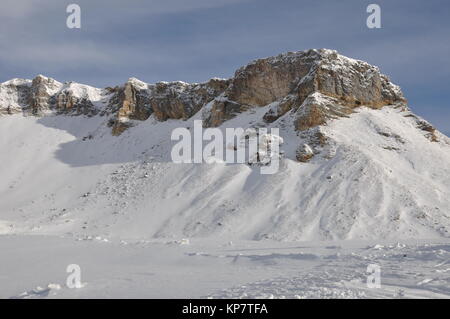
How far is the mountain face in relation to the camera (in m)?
34.2

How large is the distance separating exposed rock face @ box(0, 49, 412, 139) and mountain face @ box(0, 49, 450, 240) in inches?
7.6

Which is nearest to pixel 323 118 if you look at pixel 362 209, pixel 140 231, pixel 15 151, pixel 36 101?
pixel 362 209

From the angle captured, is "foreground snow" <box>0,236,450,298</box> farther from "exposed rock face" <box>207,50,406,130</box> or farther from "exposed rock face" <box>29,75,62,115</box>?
"exposed rock face" <box>29,75,62,115</box>

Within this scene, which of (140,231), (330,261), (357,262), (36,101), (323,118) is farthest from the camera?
(36,101)

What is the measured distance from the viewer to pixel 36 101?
78.6 metres

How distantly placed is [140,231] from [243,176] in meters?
12.0

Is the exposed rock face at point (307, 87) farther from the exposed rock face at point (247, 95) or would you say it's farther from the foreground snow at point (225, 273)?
the foreground snow at point (225, 273)

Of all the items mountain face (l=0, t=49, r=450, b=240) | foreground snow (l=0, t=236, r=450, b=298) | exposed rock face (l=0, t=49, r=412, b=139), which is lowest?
foreground snow (l=0, t=236, r=450, b=298)

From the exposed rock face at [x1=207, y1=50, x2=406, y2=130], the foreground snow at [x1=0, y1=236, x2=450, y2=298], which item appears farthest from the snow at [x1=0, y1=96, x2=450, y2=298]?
the exposed rock face at [x1=207, y1=50, x2=406, y2=130]

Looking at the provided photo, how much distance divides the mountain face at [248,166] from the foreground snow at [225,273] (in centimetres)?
1330

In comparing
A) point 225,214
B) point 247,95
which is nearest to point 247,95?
point 247,95

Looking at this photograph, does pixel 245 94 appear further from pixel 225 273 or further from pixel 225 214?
pixel 225 273

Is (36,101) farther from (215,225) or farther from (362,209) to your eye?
(362,209)

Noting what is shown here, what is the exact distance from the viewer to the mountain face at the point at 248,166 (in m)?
34.2
